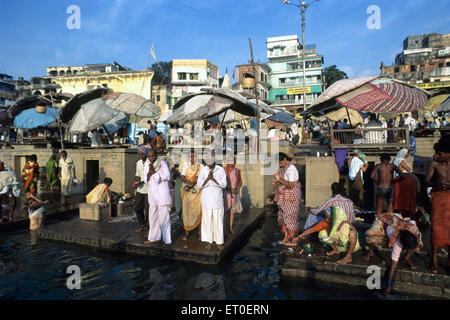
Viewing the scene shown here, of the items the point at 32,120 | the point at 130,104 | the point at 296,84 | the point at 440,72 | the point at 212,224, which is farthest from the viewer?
the point at 296,84

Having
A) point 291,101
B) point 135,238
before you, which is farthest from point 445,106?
point 291,101

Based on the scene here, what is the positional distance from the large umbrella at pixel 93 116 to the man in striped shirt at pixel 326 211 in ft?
31.2

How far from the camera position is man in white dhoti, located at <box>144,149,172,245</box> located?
579 cm

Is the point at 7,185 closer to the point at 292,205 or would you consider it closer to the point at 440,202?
the point at 292,205

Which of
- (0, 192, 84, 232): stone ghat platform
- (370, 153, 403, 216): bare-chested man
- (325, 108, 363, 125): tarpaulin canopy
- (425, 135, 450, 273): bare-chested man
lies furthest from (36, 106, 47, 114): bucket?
(425, 135, 450, 273): bare-chested man

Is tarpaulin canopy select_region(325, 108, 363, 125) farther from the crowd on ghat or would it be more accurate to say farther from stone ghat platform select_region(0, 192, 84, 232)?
stone ghat platform select_region(0, 192, 84, 232)

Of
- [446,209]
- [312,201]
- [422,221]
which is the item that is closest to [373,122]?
[312,201]

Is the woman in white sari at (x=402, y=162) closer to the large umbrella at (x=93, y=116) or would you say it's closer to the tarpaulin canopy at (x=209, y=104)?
the tarpaulin canopy at (x=209, y=104)

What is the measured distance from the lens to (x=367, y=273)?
442 cm

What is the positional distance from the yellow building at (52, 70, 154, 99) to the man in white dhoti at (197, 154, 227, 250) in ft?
99.3

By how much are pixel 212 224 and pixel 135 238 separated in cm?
193

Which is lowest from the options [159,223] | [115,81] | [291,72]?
[159,223]

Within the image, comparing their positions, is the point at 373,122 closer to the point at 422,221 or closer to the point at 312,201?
the point at 312,201

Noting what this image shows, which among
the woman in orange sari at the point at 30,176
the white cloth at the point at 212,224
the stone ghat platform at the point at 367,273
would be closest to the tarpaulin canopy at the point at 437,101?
the stone ghat platform at the point at 367,273
